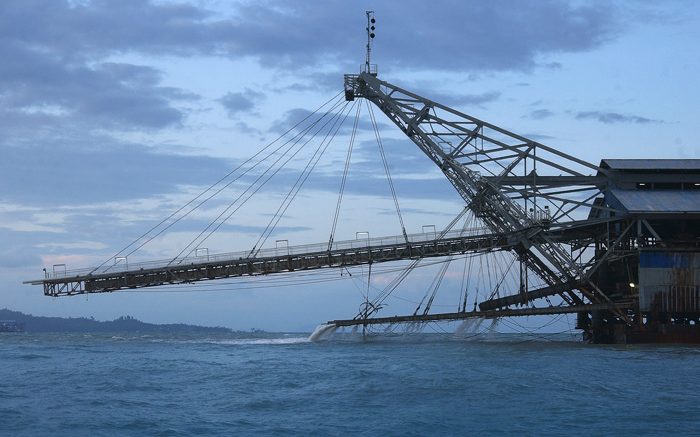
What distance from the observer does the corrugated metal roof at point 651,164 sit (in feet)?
212

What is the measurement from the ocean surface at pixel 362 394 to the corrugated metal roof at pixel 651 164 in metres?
16.7

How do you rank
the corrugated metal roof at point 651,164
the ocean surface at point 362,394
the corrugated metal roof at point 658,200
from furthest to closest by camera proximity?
the corrugated metal roof at point 651,164 → the corrugated metal roof at point 658,200 → the ocean surface at point 362,394

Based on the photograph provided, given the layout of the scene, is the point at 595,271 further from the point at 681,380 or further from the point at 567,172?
the point at 681,380

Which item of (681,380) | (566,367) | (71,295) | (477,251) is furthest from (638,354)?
(71,295)

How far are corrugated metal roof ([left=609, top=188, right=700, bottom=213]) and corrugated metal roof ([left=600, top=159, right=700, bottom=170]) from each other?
1.81 metres

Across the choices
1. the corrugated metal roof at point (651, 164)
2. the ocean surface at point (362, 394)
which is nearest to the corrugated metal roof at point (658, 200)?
the corrugated metal roof at point (651, 164)

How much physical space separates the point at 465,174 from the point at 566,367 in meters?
23.8

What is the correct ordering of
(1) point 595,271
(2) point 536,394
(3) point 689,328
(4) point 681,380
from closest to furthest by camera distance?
(2) point 536,394 < (4) point 681,380 < (3) point 689,328 < (1) point 595,271

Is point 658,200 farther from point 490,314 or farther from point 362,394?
point 362,394

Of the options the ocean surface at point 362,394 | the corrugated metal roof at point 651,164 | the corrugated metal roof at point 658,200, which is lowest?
the ocean surface at point 362,394

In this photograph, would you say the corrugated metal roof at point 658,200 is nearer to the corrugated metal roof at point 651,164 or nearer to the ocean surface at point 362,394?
the corrugated metal roof at point 651,164

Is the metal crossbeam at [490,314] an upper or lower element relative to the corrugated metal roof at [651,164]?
lower

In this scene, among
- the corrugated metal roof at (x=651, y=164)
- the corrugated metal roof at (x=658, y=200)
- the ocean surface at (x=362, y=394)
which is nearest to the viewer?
the ocean surface at (x=362, y=394)

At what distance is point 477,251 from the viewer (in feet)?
212
